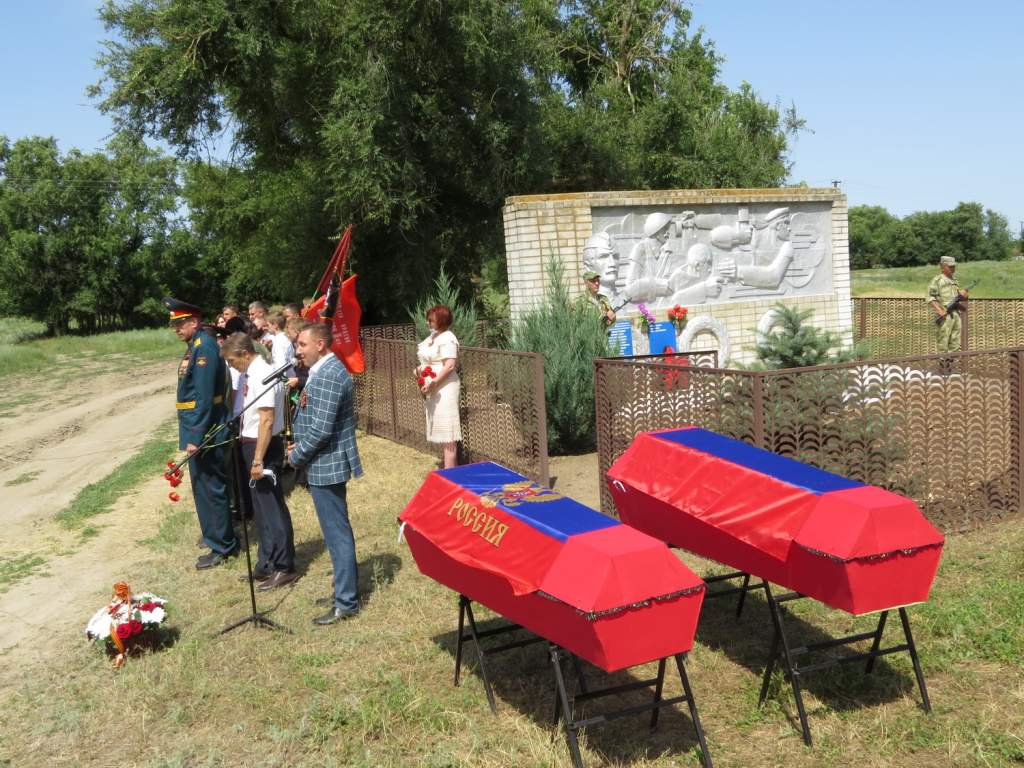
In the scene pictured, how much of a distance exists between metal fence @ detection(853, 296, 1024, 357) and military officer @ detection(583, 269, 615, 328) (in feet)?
23.7

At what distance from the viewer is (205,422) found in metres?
7.29

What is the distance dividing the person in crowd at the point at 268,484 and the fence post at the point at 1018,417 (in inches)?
218

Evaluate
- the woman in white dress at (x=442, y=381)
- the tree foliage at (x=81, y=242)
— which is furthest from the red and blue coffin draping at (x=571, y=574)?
the tree foliage at (x=81, y=242)

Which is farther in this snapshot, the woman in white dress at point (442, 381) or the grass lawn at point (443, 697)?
the woman in white dress at point (442, 381)

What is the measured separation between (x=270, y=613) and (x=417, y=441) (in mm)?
5513

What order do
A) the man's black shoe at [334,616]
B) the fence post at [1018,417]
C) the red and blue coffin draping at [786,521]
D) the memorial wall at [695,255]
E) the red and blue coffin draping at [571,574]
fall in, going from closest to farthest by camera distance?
the red and blue coffin draping at [571,574], the red and blue coffin draping at [786,521], the man's black shoe at [334,616], the fence post at [1018,417], the memorial wall at [695,255]

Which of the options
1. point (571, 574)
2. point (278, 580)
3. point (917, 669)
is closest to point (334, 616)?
point (278, 580)

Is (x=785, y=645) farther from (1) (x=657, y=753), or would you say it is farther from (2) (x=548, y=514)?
(2) (x=548, y=514)

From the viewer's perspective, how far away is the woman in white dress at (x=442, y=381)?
8.66 m

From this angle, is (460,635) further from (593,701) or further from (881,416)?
(881,416)

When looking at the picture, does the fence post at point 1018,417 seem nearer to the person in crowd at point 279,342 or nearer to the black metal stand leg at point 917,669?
the black metal stand leg at point 917,669

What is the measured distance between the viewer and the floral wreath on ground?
17.9ft

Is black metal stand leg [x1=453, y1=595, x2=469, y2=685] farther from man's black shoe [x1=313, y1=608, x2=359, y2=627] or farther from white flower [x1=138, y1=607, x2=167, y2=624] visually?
white flower [x1=138, y1=607, x2=167, y2=624]

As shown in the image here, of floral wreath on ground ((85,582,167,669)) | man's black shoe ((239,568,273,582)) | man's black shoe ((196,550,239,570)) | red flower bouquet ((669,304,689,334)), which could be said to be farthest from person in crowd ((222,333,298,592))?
red flower bouquet ((669,304,689,334))
